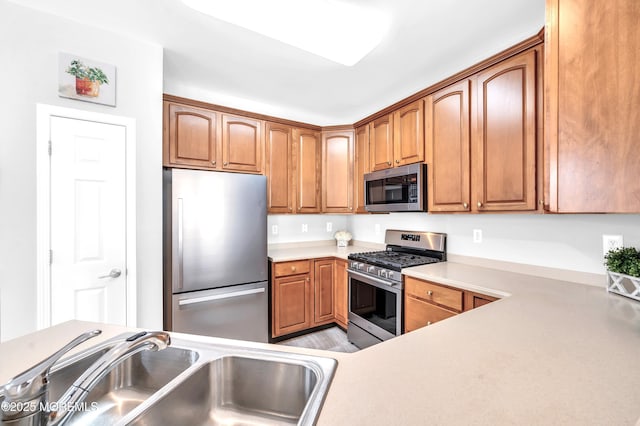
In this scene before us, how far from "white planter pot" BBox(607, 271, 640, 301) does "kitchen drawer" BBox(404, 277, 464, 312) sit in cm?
71

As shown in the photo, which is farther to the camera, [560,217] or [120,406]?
[560,217]

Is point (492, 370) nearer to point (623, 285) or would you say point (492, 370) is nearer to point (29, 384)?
point (29, 384)

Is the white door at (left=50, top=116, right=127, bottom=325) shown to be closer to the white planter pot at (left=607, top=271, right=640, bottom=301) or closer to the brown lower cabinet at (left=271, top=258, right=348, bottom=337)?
the brown lower cabinet at (left=271, top=258, right=348, bottom=337)

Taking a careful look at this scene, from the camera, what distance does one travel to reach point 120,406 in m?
0.78

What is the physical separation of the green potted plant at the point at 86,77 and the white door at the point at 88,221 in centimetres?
20

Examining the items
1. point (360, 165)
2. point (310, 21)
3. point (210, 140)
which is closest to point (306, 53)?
point (310, 21)

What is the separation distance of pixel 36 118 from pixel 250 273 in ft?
5.85

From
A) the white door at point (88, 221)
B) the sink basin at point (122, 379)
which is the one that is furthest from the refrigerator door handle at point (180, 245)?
the sink basin at point (122, 379)

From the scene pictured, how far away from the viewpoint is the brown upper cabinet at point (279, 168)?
9.13 ft

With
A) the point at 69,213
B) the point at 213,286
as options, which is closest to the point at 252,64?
the point at 69,213

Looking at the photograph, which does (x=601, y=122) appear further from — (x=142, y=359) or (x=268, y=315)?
(x=268, y=315)

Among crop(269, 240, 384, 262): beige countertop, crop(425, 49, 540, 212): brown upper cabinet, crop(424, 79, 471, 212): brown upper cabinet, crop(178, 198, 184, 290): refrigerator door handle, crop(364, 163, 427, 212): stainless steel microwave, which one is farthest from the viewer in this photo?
crop(269, 240, 384, 262): beige countertop

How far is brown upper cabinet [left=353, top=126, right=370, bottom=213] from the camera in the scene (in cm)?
287

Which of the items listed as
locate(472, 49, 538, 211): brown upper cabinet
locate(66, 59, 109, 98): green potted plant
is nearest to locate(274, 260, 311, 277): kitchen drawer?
locate(472, 49, 538, 211): brown upper cabinet
